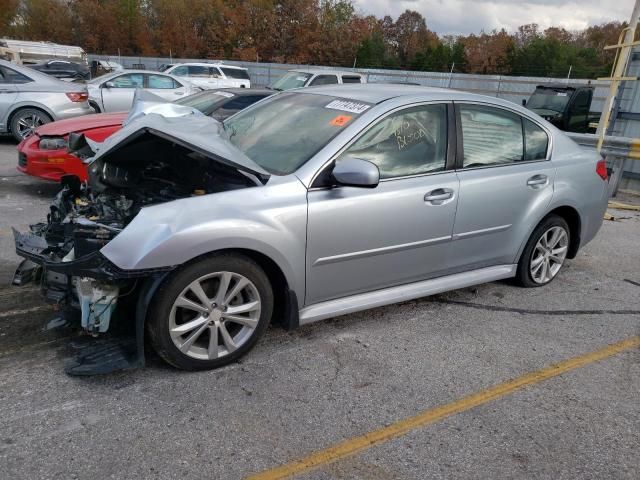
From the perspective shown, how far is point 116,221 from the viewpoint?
315 centimetres

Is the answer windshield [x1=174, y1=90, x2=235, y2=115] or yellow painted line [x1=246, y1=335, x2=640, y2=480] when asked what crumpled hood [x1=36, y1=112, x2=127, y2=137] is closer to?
windshield [x1=174, y1=90, x2=235, y2=115]

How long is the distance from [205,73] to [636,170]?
15.7m

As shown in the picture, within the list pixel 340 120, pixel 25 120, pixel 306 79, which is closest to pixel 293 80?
pixel 306 79

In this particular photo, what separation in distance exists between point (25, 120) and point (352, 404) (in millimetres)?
9313

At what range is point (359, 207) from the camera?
10.9 ft

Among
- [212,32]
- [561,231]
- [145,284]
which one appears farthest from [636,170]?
[212,32]

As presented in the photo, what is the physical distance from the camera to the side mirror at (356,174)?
312cm

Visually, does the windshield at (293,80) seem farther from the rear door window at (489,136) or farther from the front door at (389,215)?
the front door at (389,215)

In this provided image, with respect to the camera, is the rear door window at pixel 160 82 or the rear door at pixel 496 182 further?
the rear door window at pixel 160 82

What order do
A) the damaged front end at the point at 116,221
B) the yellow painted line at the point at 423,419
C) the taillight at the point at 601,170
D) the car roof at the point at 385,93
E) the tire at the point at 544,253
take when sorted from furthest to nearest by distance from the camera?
the taillight at the point at 601,170 → the tire at the point at 544,253 → the car roof at the point at 385,93 → the damaged front end at the point at 116,221 → the yellow painted line at the point at 423,419

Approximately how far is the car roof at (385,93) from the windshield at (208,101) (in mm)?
3514

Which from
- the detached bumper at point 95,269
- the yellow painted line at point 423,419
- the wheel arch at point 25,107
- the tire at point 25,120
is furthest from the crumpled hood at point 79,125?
the yellow painted line at point 423,419

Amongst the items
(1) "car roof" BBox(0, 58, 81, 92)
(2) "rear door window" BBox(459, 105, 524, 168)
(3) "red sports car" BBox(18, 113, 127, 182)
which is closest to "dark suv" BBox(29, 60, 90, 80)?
(1) "car roof" BBox(0, 58, 81, 92)

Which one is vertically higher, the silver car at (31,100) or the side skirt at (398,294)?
the silver car at (31,100)
